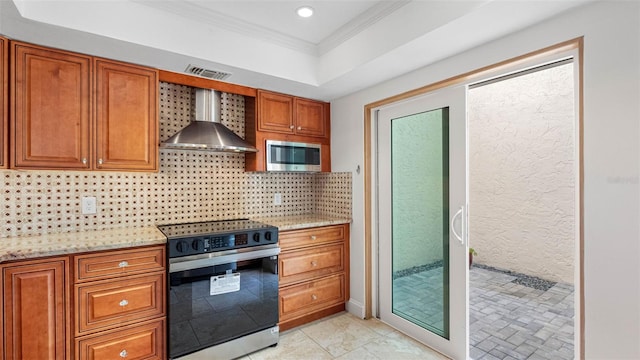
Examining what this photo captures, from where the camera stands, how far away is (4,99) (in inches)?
72.8

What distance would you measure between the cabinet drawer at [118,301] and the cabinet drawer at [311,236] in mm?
996

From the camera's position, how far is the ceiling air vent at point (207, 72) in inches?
93.3

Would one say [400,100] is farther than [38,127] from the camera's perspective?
Yes

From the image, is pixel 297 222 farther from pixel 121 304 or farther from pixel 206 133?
pixel 121 304

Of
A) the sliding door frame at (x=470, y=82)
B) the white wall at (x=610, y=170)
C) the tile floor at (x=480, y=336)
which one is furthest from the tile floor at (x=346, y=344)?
the white wall at (x=610, y=170)

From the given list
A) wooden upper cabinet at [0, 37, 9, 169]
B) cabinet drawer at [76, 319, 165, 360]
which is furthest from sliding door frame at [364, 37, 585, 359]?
wooden upper cabinet at [0, 37, 9, 169]

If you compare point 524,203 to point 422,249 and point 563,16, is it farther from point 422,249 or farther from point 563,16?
point 563,16

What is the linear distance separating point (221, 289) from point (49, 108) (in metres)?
1.68

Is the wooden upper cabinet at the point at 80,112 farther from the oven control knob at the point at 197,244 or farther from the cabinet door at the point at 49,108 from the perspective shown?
the oven control knob at the point at 197,244

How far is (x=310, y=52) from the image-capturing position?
2.74 m

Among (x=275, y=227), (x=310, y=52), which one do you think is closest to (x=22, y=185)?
(x=275, y=227)

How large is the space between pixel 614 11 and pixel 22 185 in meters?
3.65

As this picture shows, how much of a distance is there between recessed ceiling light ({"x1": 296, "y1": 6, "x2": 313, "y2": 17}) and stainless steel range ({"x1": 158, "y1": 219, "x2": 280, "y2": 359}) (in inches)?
65.0

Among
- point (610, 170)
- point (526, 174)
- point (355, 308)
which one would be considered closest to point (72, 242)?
point (355, 308)
